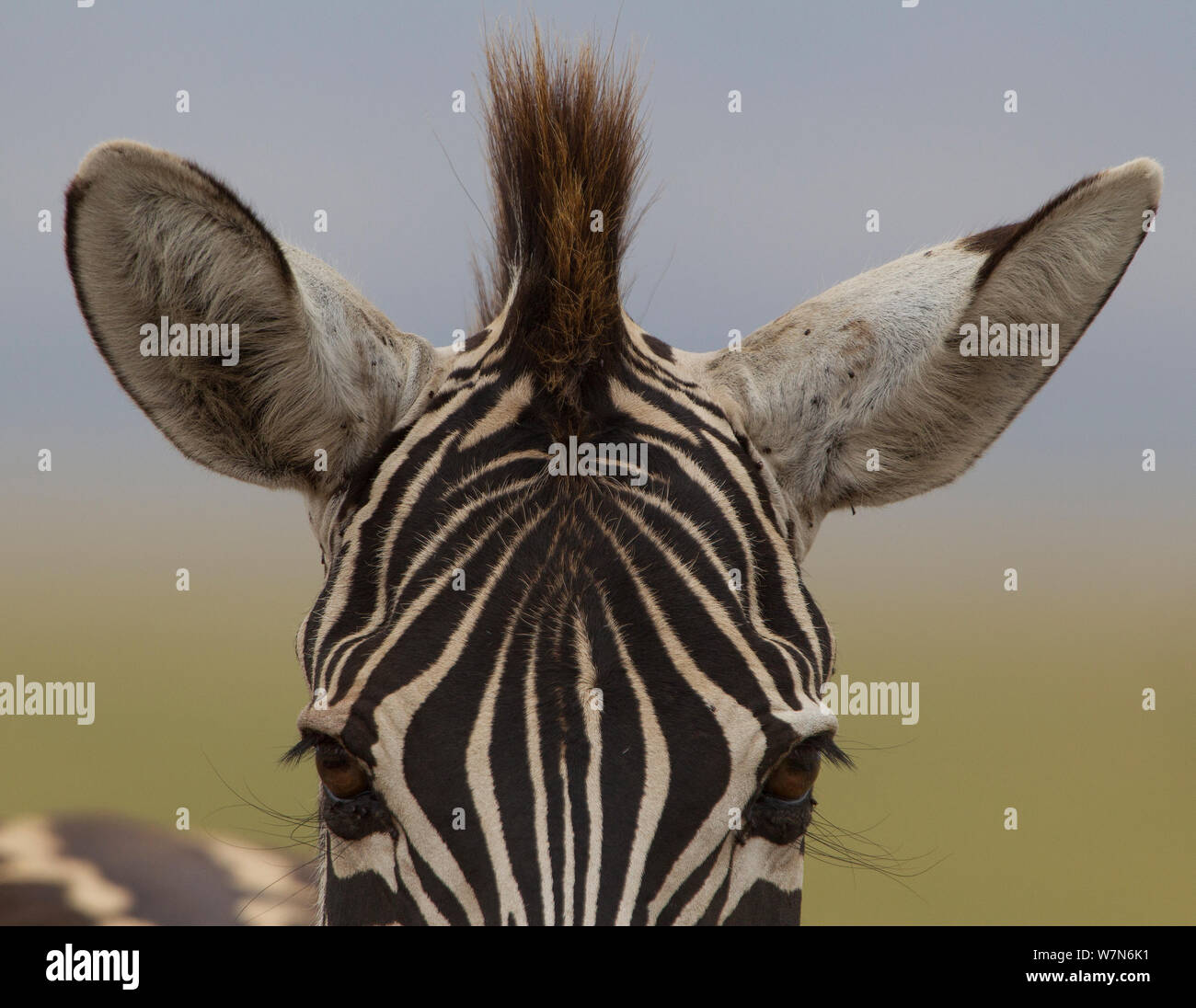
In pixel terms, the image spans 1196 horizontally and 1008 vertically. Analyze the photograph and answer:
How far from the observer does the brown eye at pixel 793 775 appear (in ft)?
10.5

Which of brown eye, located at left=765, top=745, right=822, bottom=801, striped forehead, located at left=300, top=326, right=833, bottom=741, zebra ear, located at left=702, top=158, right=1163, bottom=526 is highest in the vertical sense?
zebra ear, located at left=702, top=158, right=1163, bottom=526

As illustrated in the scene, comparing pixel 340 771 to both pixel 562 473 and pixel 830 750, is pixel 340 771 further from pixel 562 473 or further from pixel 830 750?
pixel 830 750

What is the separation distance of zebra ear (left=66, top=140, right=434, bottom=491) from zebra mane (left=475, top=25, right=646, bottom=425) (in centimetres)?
56

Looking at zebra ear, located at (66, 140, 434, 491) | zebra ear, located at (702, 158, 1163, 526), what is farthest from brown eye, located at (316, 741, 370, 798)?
zebra ear, located at (702, 158, 1163, 526)

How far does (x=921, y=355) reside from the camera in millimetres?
4066

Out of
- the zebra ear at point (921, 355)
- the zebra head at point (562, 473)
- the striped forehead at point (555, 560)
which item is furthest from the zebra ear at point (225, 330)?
the zebra ear at point (921, 355)

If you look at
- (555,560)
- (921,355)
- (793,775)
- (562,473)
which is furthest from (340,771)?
(921,355)

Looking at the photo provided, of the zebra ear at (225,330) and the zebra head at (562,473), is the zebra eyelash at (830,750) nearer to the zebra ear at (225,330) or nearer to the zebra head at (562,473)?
the zebra head at (562,473)

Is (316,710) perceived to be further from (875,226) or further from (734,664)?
(875,226)

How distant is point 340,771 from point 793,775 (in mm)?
1411

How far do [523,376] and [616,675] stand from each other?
126 cm

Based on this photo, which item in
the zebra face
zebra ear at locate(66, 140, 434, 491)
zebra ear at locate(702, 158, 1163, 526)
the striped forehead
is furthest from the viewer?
zebra ear at locate(702, 158, 1163, 526)

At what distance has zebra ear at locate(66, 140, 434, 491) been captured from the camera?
3.33 metres

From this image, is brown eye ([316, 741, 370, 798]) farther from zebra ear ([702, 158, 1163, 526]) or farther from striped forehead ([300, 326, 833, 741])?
zebra ear ([702, 158, 1163, 526])
